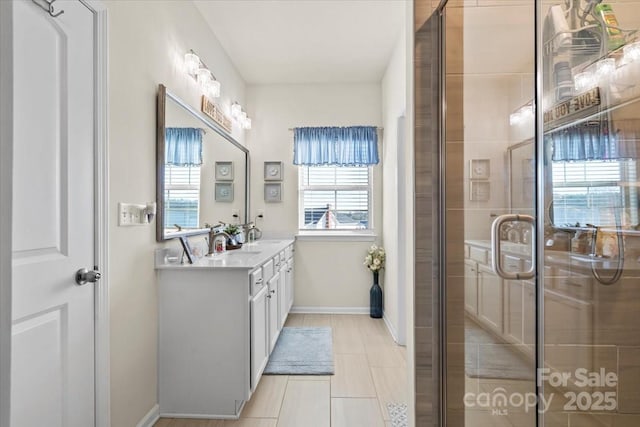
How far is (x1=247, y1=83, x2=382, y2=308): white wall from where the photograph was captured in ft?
14.5

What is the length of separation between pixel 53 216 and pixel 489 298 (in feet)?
5.90

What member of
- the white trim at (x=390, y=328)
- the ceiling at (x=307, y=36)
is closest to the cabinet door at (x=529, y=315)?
the white trim at (x=390, y=328)

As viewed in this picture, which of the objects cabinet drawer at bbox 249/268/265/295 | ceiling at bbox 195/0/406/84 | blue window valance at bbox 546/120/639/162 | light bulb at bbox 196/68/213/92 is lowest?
cabinet drawer at bbox 249/268/265/295

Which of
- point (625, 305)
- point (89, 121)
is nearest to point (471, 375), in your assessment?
point (625, 305)

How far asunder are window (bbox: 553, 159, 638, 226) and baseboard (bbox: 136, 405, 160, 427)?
2.22m

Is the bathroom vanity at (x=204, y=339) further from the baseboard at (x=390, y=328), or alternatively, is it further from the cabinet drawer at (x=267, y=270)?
the baseboard at (x=390, y=328)

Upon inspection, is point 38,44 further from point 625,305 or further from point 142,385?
point 625,305

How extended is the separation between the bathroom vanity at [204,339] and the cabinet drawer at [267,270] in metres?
0.42

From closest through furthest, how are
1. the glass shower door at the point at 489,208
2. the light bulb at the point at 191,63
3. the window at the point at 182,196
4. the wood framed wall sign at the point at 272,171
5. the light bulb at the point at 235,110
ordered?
the glass shower door at the point at 489,208
the window at the point at 182,196
the light bulb at the point at 191,63
the light bulb at the point at 235,110
the wood framed wall sign at the point at 272,171

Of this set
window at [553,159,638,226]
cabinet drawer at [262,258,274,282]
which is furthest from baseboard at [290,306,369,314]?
window at [553,159,638,226]

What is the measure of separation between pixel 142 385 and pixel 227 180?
200 cm

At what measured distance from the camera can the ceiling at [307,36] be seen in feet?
9.47

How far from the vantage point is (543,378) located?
145 cm

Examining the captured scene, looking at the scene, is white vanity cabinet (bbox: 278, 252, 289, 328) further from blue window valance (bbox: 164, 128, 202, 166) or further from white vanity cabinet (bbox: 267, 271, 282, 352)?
blue window valance (bbox: 164, 128, 202, 166)
